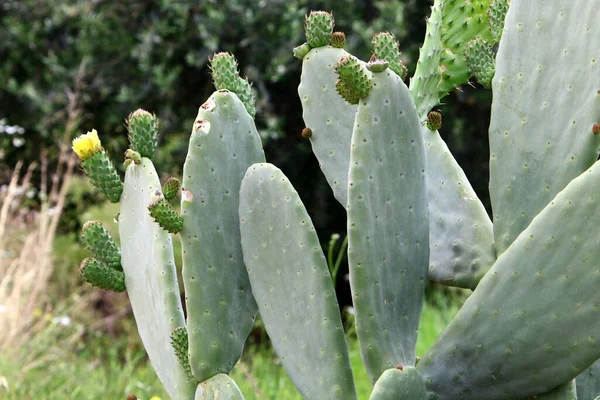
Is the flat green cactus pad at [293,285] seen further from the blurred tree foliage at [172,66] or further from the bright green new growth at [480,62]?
the blurred tree foliage at [172,66]

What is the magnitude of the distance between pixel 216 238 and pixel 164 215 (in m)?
0.12

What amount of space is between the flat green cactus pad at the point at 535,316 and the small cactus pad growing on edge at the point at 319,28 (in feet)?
2.18

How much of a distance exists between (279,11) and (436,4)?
12.5 ft

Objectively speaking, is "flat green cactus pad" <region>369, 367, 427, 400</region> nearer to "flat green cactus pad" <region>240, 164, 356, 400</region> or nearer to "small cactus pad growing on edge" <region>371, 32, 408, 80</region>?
"flat green cactus pad" <region>240, 164, 356, 400</region>

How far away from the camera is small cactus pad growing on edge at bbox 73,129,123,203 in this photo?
5.78 feet

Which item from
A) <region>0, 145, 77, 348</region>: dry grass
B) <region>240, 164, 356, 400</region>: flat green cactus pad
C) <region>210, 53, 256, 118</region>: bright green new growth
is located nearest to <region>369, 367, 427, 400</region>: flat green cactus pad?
<region>240, 164, 356, 400</region>: flat green cactus pad

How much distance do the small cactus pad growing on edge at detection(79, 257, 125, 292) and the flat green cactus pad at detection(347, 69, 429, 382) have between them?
2.07 ft

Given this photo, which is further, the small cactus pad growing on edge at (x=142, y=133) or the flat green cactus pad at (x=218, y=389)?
the small cactus pad growing on edge at (x=142, y=133)

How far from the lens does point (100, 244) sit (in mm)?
1853

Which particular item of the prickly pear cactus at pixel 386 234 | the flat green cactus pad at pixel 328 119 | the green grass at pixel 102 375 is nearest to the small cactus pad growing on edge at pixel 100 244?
the prickly pear cactus at pixel 386 234

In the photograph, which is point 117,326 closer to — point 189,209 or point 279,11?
point 279,11

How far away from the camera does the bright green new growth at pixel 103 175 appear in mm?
1794

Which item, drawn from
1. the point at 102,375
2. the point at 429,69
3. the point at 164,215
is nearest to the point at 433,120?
the point at 429,69

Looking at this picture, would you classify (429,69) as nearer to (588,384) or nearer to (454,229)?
(454,229)
